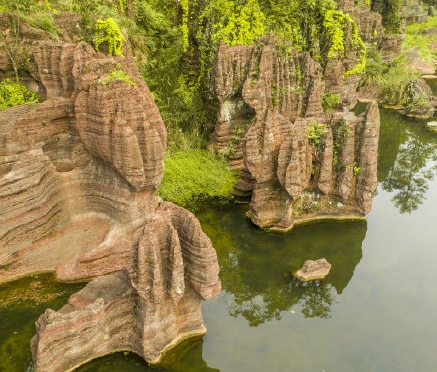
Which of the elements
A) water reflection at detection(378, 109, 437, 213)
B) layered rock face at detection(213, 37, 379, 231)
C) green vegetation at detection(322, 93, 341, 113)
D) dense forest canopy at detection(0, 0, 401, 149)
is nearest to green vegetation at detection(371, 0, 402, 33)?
water reflection at detection(378, 109, 437, 213)

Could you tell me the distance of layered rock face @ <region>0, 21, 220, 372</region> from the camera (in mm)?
13305

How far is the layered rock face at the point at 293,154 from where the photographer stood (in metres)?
20.1

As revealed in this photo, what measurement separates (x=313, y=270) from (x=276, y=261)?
167 centimetres

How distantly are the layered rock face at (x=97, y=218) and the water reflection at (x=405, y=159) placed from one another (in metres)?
14.9

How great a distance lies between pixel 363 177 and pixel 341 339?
27.0 ft

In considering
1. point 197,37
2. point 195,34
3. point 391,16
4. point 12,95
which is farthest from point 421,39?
point 12,95

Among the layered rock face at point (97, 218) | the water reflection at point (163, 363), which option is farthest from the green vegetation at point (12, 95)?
the water reflection at point (163, 363)

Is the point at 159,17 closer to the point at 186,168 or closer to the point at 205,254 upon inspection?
the point at 186,168

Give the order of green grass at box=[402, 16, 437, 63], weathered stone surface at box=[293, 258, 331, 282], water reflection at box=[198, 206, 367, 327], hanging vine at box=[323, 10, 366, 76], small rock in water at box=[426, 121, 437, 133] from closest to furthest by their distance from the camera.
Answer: water reflection at box=[198, 206, 367, 327], weathered stone surface at box=[293, 258, 331, 282], hanging vine at box=[323, 10, 366, 76], small rock in water at box=[426, 121, 437, 133], green grass at box=[402, 16, 437, 63]

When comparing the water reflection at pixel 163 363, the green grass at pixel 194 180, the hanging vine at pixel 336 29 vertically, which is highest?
the hanging vine at pixel 336 29

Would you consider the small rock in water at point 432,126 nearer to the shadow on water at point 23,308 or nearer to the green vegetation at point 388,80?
the green vegetation at point 388,80

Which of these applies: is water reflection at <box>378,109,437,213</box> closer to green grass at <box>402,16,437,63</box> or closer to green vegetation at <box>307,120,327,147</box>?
green vegetation at <box>307,120,327,147</box>

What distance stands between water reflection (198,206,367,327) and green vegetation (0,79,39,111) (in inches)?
359

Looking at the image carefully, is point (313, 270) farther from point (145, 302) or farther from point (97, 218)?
point (97, 218)
